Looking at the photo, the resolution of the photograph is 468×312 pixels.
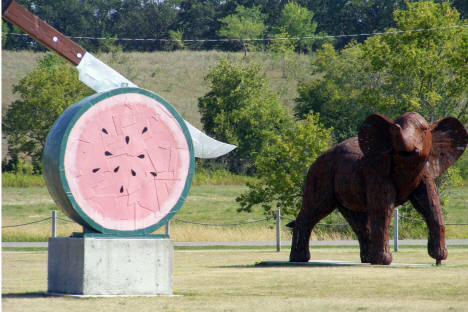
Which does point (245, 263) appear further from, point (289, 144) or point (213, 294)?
point (289, 144)

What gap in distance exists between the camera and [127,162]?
12.3 meters

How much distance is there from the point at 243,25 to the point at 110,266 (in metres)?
77.4

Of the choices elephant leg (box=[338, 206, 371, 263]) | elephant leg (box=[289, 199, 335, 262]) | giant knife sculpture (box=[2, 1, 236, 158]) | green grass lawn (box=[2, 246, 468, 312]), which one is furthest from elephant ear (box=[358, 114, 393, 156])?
giant knife sculpture (box=[2, 1, 236, 158])

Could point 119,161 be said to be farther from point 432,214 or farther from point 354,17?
point 354,17

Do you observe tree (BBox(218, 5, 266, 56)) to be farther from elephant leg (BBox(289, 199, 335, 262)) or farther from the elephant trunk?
the elephant trunk

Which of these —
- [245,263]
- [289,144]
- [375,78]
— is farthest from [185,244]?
[375,78]

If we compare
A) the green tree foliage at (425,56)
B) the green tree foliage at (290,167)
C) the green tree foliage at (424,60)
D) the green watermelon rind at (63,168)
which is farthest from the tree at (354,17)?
the green watermelon rind at (63,168)

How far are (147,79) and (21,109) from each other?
83.8 feet

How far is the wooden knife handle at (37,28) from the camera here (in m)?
13.6

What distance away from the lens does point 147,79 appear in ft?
268

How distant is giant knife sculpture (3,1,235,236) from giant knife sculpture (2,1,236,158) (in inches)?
32.0

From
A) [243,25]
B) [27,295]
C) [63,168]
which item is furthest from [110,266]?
[243,25]

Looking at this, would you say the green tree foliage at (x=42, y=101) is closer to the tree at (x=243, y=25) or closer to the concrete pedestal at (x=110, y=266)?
the tree at (x=243, y=25)

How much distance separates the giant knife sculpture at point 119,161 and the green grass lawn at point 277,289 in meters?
1.21
